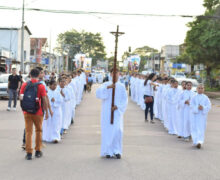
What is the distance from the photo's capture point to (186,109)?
1162 cm

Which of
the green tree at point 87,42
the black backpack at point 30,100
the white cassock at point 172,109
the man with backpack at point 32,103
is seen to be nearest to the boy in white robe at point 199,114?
the white cassock at point 172,109

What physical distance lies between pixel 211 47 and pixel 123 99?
31.9 meters

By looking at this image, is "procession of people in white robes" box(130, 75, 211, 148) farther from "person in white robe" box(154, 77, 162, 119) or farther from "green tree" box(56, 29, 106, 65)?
"green tree" box(56, 29, 106, 65)

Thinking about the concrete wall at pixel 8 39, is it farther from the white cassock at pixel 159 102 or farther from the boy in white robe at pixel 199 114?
the boy in white robe at pixel 199 114

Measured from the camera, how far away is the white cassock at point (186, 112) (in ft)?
37.5

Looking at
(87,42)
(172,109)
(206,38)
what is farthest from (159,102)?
(87,42)

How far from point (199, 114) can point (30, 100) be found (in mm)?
4107

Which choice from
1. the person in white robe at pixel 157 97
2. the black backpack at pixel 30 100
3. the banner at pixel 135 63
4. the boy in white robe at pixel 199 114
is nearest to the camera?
the black backpack at pixel 30 100

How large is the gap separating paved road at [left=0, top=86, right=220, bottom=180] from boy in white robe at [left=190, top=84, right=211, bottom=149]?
0.32 meters

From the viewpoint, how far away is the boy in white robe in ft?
33.9

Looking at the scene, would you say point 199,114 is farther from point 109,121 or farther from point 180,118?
point 109,121

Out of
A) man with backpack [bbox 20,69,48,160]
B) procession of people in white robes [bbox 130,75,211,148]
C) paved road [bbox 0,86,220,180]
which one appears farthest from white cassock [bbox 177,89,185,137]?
man with backpack [bbox 20,69,48,160]

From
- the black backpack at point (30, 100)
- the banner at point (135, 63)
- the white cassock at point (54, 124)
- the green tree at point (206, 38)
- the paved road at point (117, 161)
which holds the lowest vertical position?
the paved road at point (117, 161)

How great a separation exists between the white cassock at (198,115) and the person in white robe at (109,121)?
90.4 inches
